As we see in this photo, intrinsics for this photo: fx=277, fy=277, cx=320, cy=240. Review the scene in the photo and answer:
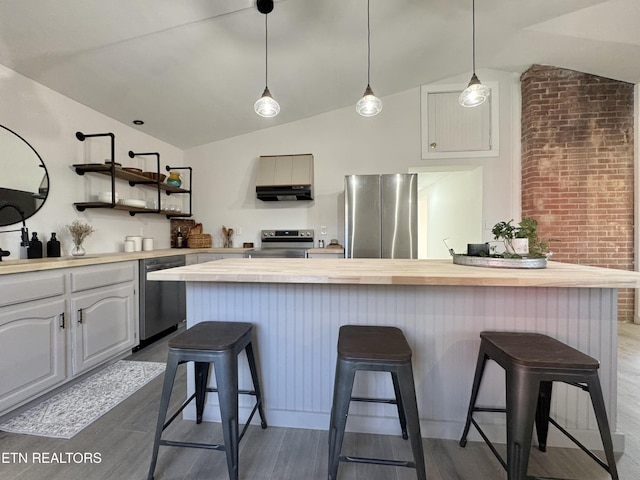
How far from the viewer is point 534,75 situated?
3.49 metres

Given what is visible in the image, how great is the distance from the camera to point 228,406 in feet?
3.93

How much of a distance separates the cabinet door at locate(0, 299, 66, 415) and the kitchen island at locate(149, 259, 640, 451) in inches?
42.0

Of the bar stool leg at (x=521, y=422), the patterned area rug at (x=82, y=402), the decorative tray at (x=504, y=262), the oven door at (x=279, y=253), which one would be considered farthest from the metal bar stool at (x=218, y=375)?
the oven door at (x=279, y=253)

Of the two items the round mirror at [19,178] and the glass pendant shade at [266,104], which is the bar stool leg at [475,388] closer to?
the glass pendant shade at [266,104]

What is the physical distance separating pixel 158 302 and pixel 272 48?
8.94 ft

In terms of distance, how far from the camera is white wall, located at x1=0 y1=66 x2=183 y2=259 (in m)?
2.19

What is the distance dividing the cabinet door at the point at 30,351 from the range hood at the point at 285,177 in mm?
2487

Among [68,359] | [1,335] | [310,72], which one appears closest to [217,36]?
[310,72]

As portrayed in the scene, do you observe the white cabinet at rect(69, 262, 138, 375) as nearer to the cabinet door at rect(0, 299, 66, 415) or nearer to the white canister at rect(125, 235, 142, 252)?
the cabinet door at rect(0, 299, 66, 415)

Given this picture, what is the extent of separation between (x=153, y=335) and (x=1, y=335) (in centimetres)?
132

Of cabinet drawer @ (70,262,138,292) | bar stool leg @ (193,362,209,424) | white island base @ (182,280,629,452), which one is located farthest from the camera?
cabinet drawer @ (70,262,138,292)

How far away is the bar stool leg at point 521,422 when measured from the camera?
1.05 metres

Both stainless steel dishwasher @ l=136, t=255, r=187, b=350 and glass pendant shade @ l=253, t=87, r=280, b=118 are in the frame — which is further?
stainless steel dishwasher @ l=136, t=255, r=187, b=350

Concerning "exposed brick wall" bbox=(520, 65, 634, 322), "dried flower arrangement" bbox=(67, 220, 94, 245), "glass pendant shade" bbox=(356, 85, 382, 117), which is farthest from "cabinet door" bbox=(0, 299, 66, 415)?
"exposed brick wall" bbox=(520, 65, 634, 322)
